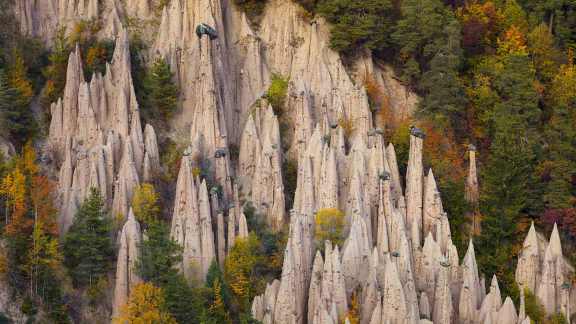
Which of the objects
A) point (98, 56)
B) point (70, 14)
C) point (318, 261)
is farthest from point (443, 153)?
point (70, 14)

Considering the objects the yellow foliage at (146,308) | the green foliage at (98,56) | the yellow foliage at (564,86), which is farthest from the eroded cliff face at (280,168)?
the yellow foliage at (564,86)

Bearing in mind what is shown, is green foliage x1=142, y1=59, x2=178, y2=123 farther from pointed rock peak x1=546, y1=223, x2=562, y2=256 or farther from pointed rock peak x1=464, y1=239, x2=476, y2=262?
A: pointed rock peak x1=546, y1=223, x2=562, y2=256

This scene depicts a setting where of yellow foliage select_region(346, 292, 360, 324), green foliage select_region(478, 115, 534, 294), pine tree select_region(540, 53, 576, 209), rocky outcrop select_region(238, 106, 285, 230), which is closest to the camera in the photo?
yellow foliage select_region(346, 292, 360, 324)

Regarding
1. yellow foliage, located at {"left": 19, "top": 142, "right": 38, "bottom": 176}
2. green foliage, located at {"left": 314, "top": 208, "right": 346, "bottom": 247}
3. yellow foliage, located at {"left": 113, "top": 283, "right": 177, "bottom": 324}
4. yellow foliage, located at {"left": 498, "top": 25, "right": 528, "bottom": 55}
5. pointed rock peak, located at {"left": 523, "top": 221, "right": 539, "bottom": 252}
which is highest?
yellow foliage, located at {"left": 498, "top": 25, "right": 528, "bottom": 55}

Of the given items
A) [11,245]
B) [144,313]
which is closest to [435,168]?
[144,313]

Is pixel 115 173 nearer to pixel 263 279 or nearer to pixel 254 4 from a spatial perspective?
pixel 263 279

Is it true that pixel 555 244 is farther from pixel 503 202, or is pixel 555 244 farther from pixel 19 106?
pixel 19 106

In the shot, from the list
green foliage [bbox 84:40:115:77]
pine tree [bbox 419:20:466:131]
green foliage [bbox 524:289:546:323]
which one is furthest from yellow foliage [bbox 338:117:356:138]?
green foliage [bbox 84:40:115:77]
